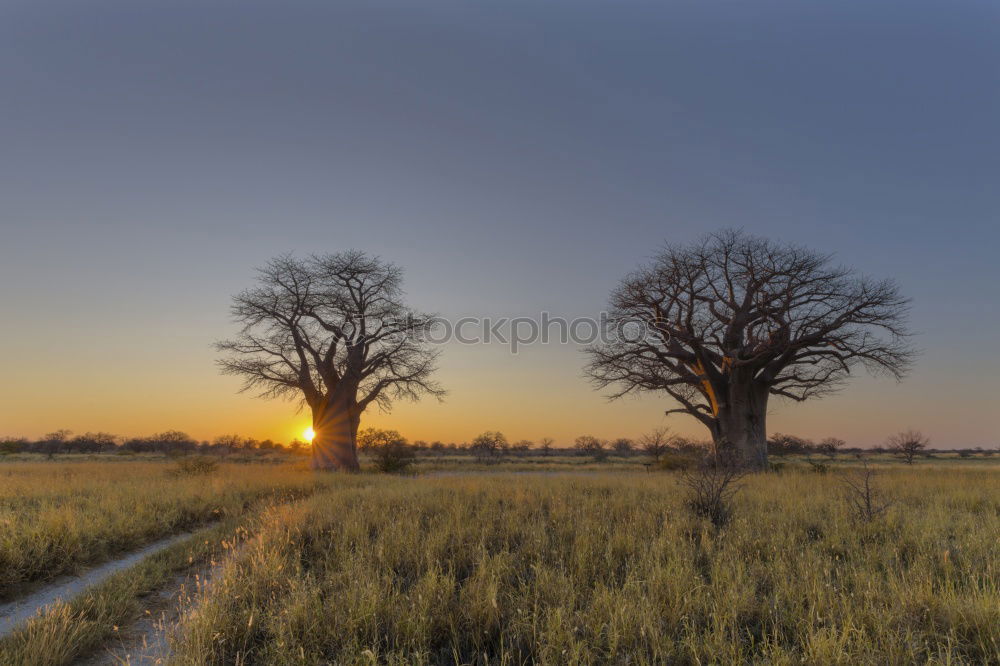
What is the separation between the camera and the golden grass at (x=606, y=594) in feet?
10.7

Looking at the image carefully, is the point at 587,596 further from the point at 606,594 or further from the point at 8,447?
the point at 8,447

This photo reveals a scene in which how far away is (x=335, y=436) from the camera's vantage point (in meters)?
21.4

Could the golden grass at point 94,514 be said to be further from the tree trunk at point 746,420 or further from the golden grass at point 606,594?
the tree trunk at point 746,420

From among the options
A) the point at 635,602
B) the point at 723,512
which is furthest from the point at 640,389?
the point at 635,602

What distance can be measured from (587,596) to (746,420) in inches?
655

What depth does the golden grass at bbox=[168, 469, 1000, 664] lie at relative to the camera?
10.7 ft

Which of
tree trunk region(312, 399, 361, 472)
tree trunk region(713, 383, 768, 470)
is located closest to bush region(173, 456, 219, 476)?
tree trunk region(312, 399, 361, 472)

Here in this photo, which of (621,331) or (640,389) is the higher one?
(621,331)

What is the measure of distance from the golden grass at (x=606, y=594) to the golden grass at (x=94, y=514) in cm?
Result: 274

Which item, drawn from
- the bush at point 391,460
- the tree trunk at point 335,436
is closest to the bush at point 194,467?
the tree trunk at point 335,436

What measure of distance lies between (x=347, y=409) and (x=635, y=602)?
19954mm

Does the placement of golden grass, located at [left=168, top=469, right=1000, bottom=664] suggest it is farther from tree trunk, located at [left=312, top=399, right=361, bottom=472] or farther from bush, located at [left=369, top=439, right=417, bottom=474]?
bush, located at [left=369, top=439, right=417, bottom=474]

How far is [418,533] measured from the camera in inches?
247

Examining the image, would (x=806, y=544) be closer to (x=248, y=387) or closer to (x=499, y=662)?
(x=499, y=662)
